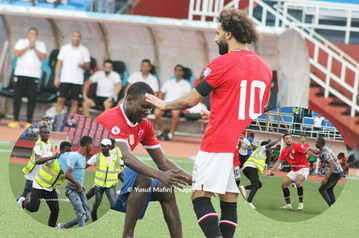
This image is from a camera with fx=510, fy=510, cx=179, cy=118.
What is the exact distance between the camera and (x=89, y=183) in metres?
4.15

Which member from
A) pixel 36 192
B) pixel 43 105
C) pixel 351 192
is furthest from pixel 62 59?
pixel 36 192

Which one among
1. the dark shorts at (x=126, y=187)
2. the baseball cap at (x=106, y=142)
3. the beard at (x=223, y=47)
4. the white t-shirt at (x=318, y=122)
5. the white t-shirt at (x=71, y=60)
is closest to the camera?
the beard at (x=223, y=47)

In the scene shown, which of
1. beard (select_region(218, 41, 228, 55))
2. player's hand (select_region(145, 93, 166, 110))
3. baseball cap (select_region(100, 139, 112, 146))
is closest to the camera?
player's hand (select_region(145, 93, 166, 110))

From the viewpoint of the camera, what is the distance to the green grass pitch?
4352 mm

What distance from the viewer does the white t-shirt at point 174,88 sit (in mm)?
14016

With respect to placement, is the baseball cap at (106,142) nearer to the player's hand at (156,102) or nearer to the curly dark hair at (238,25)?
the player's hand at (156,102)

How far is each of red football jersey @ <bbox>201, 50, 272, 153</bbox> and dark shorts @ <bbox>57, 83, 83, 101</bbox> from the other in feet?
33.4

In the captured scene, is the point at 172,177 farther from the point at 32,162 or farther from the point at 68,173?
the point at 32,162

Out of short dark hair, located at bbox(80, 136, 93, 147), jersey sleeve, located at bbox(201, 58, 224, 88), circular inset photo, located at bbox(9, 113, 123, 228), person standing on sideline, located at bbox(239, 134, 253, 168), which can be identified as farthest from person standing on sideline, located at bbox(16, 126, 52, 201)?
person standing on sideline, located at bbox(239, 134, 253, 168)

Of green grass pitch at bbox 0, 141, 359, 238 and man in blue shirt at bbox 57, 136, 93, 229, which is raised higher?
man in blue shirt at bbox 57, 136, 93, 229

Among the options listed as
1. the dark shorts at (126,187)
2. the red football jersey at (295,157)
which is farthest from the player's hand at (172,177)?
the red football jersey at (295,157)

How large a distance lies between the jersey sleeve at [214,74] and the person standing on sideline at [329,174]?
141 cm

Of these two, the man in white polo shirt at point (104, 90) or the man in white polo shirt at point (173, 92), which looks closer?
the man in white polo shirt at point (104, 90)

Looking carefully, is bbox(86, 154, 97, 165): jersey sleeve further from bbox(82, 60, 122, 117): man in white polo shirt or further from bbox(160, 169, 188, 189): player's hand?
bbox(82, 60, 122, 117): man in white polo shirt
